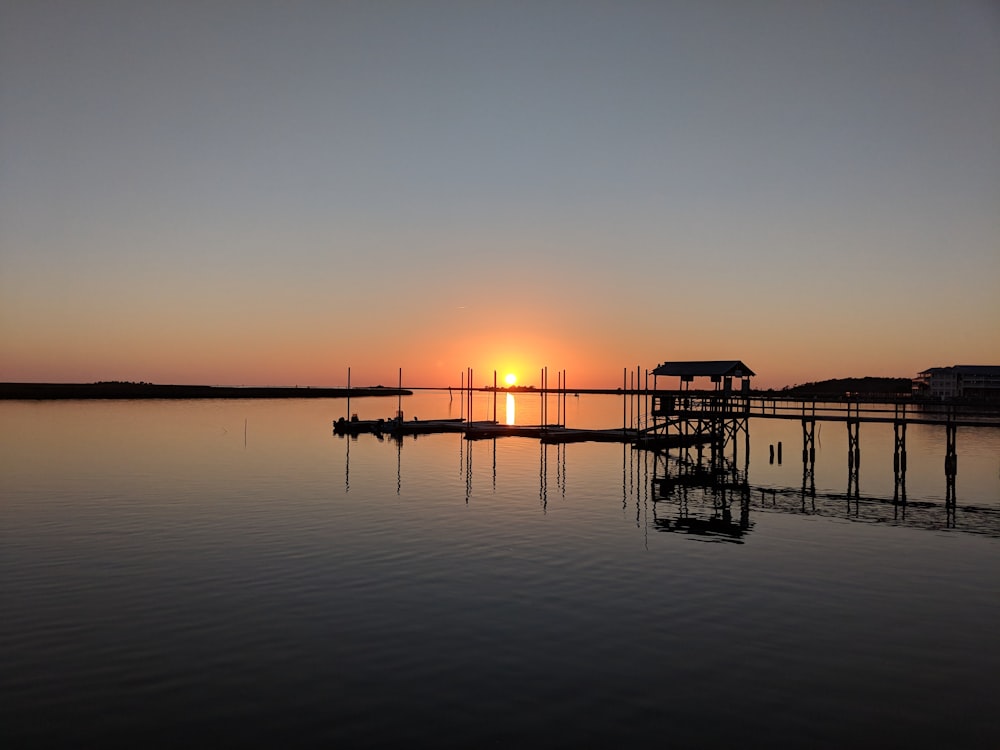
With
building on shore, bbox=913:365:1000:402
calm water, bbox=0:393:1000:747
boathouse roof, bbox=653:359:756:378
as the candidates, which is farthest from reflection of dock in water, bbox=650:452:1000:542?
building on shore, bbox=913:365:1000:402

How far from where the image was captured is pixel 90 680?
13938mm

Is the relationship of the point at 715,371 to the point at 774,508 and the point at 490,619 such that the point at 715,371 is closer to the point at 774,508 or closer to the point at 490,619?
the point at 774,508

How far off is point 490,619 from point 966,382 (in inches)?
5795

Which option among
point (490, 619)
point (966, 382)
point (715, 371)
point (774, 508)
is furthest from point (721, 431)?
point (966, 382)

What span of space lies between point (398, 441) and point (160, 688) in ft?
218

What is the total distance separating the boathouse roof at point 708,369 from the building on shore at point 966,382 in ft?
257

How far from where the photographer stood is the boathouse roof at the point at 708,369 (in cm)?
6153

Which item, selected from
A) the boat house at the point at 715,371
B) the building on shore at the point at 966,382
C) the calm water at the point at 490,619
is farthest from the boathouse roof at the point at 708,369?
the building on shore at the point at 966,382

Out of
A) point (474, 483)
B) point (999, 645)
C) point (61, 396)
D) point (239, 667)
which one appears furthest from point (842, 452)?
point (61, 396)

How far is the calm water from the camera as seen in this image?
12.6 meters

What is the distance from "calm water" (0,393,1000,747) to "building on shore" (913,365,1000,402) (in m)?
109

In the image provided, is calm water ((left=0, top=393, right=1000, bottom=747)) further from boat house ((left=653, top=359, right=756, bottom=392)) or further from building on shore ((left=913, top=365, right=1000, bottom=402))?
building on shore ((left=913, top=365, right=1000, bottom=402))

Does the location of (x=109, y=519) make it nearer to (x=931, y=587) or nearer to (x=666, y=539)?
(x=666, y=539)

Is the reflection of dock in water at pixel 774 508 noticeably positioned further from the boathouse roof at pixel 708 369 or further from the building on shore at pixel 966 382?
the building on shore at pixel 966 382
